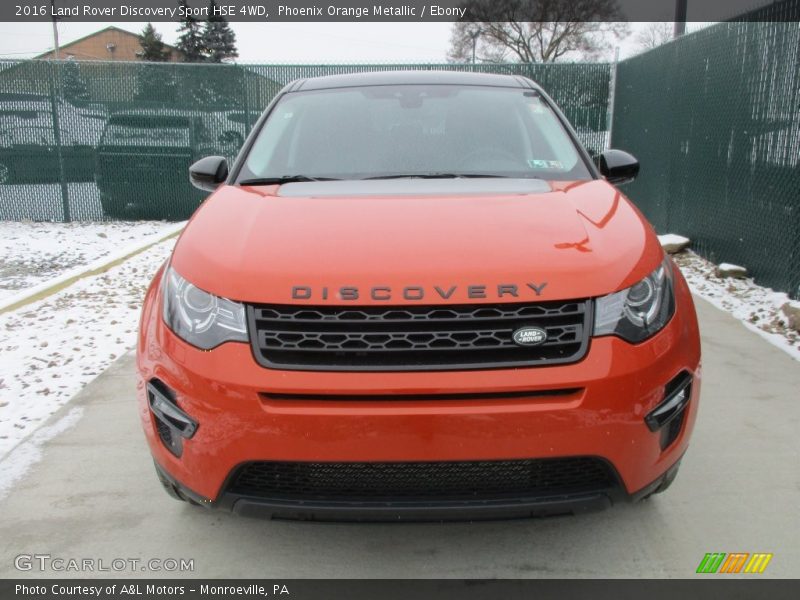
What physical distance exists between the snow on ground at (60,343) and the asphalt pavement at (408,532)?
1.88ft

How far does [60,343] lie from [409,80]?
291cm

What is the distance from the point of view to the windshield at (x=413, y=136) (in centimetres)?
304

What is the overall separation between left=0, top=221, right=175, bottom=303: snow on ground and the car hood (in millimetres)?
4745

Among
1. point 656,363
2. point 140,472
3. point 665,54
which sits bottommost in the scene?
point 140,472

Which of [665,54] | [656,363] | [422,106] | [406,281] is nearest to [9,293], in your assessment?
[422,106]

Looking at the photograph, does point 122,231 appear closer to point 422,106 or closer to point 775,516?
point 422,106

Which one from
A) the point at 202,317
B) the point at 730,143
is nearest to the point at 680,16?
the point at 730,143

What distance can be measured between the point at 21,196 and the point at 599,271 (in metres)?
10.3

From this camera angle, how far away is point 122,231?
9797 mm

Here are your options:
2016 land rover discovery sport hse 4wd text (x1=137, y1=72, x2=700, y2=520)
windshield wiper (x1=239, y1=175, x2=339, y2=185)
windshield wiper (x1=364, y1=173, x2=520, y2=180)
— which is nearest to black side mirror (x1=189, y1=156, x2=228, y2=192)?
windshield wiper (x1=239, y1=175, x2=339, y2=185)

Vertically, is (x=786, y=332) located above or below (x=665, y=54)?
below

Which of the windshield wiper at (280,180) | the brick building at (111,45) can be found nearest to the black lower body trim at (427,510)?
the windshield wiper at (280,180)

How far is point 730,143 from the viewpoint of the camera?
6.50 metres

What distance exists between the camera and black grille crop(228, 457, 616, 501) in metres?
1.96
